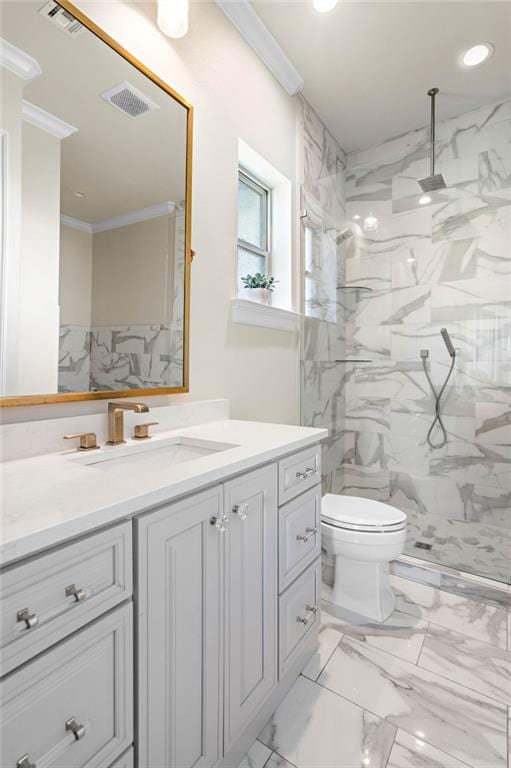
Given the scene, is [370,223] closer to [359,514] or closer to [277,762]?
[359,514]

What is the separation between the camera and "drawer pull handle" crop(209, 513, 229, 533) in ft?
3.02

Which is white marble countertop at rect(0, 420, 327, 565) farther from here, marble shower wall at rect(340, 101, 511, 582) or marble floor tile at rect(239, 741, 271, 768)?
marble shower wall at rect(340, 101, 511, 582)

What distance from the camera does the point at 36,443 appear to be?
1.05 metres

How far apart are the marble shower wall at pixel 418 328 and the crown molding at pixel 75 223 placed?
150cm

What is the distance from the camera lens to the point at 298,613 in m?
1.32

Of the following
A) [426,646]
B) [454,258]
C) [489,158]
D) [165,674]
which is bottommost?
[426,646]

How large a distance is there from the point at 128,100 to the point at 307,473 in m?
1.45

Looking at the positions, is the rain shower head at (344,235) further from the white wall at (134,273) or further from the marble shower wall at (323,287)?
the white wall at (134,273)

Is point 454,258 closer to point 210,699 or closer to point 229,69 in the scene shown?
point 229,69

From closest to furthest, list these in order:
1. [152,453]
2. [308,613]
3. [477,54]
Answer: [152,453], [308,613], [477,54]

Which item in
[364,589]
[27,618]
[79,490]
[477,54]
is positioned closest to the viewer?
[27,618]

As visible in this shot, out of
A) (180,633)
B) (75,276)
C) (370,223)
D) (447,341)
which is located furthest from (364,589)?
(370,223)

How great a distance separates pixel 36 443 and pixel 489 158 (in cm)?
291

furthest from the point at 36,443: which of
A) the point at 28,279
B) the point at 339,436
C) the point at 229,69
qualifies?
the point at 339,436
